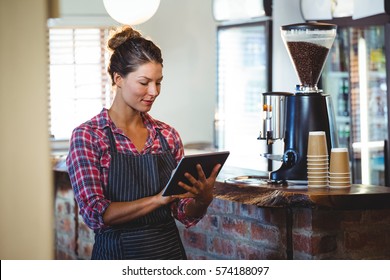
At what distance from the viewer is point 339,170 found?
196cm

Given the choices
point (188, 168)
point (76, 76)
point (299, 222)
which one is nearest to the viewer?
point (188, 168)

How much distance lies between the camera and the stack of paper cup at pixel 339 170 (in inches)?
77.2

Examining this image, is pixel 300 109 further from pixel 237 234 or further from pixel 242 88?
pixel 242 88

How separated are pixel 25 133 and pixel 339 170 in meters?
1.41

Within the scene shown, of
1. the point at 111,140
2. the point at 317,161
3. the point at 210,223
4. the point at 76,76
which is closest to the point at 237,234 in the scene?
the point at 210,223

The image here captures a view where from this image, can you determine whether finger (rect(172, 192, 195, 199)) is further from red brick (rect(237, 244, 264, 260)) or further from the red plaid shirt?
red brick (rect(237, 244, 264, 260))

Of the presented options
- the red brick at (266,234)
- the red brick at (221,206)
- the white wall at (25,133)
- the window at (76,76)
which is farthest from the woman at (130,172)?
the window at (76,76)

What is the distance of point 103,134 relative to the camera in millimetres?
1660

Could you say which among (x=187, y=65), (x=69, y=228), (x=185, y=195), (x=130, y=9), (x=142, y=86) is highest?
(x=130, y=9)

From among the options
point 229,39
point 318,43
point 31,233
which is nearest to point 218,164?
point 318,43

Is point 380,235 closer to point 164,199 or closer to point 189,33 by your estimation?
point 164,199

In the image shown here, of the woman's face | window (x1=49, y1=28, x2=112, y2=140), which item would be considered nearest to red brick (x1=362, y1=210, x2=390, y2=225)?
the woman's face

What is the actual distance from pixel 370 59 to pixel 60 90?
2144mm

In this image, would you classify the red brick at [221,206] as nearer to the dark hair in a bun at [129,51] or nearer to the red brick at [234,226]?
the red brick at [234,226]
